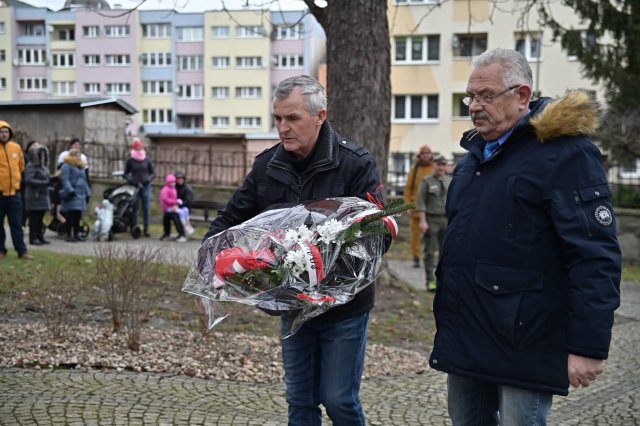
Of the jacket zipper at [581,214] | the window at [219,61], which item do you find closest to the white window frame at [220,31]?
the window at [219,61]

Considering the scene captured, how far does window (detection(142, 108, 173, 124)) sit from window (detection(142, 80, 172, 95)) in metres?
1.63

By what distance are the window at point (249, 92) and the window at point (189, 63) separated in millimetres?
5900

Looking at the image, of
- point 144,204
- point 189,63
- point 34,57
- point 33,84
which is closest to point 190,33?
point 189,63

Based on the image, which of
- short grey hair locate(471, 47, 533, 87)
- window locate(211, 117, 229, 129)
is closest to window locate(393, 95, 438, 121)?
window locate(211, 117, 229, 129)

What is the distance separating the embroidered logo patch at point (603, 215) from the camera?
286cm

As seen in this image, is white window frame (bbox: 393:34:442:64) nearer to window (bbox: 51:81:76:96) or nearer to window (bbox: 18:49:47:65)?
window (bbox: 51:81:76:96)

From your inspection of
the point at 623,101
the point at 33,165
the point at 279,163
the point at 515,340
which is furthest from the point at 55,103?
the point at 515,340

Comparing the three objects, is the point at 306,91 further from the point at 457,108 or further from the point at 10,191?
the point at 457,108

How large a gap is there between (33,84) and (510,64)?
69.5 m

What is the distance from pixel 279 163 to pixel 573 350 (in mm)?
1657

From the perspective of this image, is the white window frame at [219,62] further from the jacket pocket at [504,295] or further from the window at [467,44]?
the jacket pocket at [504,295]

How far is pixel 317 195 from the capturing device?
12.2 feet

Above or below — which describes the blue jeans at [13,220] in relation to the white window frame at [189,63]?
below

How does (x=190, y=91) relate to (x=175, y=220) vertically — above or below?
above
